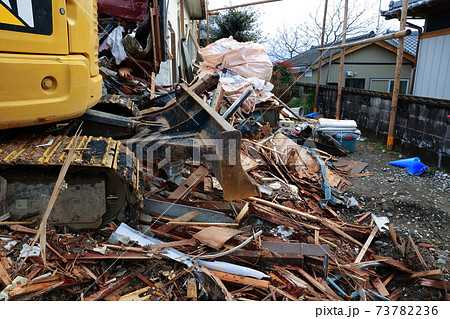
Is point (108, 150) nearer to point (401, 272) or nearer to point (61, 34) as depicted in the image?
point (61, 34)

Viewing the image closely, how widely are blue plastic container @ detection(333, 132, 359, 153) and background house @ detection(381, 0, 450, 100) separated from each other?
163 inches

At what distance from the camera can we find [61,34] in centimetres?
308

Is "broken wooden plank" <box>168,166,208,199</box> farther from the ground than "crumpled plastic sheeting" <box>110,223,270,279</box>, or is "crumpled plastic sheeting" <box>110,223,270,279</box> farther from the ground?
"broken wooden plank" <box>168,166,208,199</box>

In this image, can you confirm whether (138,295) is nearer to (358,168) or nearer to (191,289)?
(191,289)

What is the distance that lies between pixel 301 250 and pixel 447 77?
9854 millimetres

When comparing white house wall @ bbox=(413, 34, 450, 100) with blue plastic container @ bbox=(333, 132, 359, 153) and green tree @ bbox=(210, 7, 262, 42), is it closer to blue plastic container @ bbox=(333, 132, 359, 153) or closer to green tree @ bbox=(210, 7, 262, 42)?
blue plastic container @ bbox=(333, 132, 359, 153)

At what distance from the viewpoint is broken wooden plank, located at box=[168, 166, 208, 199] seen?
14.0ft

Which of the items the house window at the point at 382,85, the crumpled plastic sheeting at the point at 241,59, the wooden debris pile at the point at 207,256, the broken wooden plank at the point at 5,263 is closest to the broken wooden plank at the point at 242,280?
the wooden debris pile at the point at 207,256

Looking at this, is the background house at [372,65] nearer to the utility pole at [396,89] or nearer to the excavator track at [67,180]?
the utility pole at [396,89]

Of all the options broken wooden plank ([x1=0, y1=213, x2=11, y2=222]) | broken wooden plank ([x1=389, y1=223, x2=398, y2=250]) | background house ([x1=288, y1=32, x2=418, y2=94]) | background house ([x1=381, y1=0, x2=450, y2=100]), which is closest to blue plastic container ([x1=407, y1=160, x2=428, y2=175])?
broken wooden plank ([x1=389, y1=223, x2=398, y2=250])

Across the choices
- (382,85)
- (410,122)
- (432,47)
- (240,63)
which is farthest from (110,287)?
(382,85)

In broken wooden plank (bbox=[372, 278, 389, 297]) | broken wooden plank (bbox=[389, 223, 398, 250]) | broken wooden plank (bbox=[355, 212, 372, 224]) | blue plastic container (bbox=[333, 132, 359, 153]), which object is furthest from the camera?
blue plastic container (bbox=[333, 132, 359, 153])

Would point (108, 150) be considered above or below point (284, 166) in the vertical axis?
above

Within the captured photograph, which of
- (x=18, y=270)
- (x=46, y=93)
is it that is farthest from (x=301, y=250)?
(x=46, y=93)
